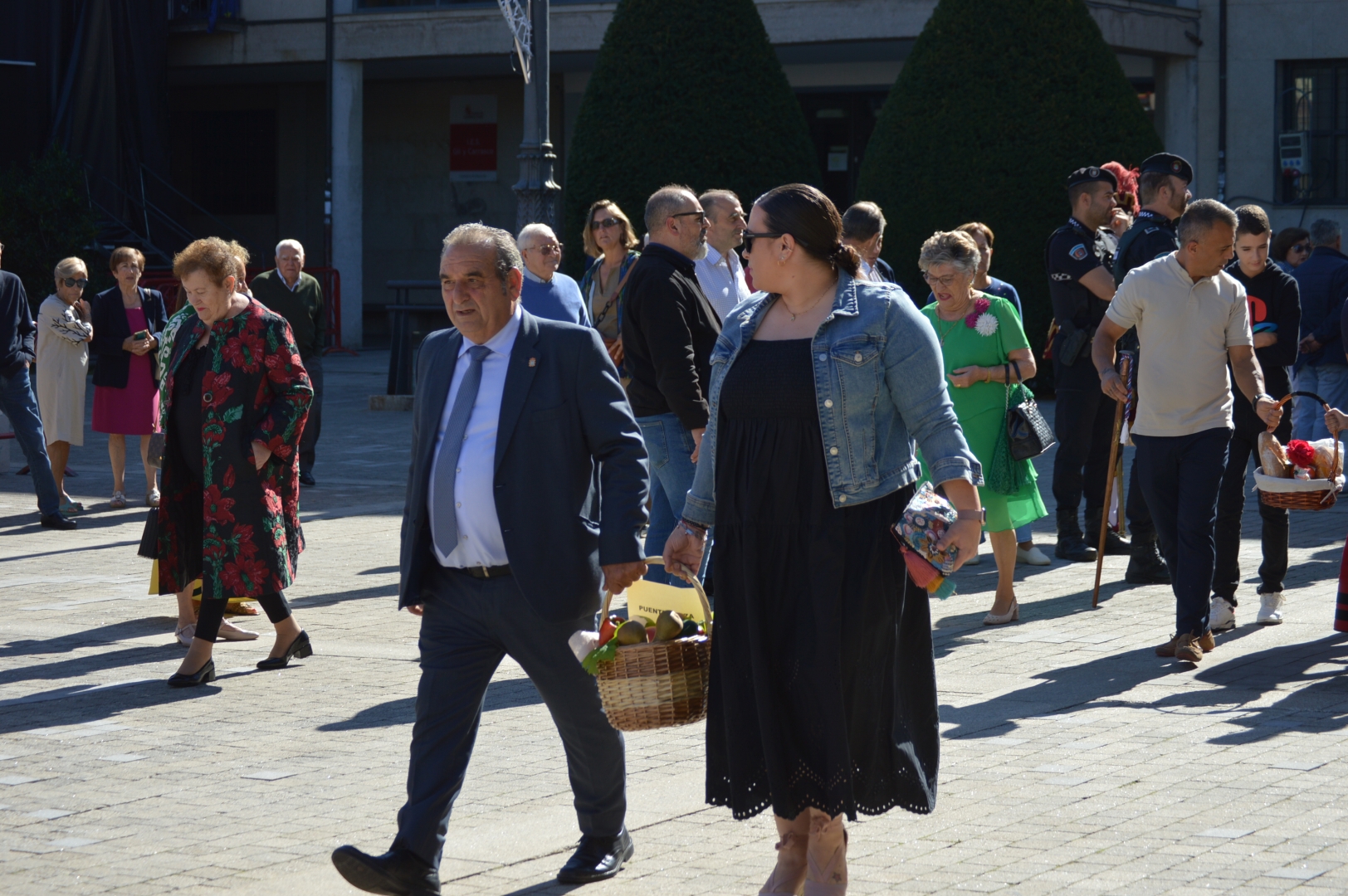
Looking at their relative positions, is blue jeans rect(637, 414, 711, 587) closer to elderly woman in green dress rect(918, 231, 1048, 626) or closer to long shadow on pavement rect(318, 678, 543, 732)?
long shadow on pavement rect(318, 678, 543, 732)

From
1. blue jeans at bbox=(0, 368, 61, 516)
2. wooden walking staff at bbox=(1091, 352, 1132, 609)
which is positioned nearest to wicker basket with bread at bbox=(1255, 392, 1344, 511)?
wooden walking staff at bbox=(1091, 352, 1132, 609)

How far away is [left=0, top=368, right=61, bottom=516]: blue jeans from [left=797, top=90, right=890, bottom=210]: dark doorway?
732 inches

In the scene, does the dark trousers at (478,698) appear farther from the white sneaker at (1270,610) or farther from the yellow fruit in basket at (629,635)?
the white sneaker at (1270,610)

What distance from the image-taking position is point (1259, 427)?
8227 mm

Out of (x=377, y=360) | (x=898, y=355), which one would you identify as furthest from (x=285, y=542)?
(x=377, y=360)

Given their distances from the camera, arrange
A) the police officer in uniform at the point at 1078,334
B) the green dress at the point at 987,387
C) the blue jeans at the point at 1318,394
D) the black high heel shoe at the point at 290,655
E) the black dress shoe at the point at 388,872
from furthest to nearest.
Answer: the blue jeans at the point at 1318,394 → the police officer in uniform at the point at 1078,334 → the green dress at the point at 987,387 → the black high heel shoe at the point at 290,655 → the black dress shoe at the point at 388,872

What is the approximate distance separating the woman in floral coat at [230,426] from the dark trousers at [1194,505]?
378 cm

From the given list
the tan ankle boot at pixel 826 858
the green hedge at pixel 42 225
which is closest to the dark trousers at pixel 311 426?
the tan ankle boot at pixel 826 858

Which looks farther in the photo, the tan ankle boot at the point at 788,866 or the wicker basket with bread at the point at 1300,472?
the wicker basket with bread at the point at 1300,472

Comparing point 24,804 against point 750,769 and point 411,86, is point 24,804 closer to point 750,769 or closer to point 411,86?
point 750,769

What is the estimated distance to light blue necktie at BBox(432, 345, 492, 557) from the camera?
4562mm

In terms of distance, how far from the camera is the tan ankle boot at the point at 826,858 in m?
4.21

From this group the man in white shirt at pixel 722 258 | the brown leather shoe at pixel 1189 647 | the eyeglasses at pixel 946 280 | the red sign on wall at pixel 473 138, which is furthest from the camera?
the red sign on wall at pixel 473 138

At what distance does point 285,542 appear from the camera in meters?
7.58
